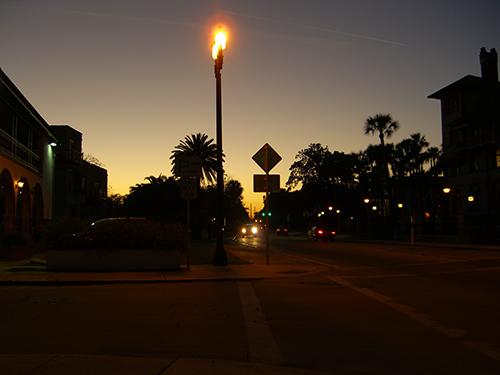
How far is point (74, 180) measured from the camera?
48906 millimetres

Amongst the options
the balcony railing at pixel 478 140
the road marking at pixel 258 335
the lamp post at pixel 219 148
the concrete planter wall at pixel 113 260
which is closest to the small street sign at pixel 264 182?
the lamp post at pixel 219 148

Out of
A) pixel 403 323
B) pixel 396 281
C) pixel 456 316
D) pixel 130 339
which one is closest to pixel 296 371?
pixel 130 339

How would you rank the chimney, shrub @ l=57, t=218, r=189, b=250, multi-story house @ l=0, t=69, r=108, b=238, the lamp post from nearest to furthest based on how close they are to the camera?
1. shrub @ l=57, t=218, r=189, b=250
2. the lamp post
3. multi-story house @ l=0, t=69, r=108, b=238
4. the chimney

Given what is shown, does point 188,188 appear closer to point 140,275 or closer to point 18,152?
point 140,275

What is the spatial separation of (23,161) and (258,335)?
22.8m

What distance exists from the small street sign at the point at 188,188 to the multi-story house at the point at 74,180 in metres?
30.8

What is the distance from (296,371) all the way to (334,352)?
92 cm

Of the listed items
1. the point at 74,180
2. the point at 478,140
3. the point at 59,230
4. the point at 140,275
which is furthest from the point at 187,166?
the point at 478,140

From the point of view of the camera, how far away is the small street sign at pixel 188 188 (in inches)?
534

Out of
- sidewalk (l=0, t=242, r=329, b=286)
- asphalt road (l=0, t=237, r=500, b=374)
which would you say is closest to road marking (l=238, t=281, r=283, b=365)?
asphalt road (l=0, t=237, r=500, b=374)

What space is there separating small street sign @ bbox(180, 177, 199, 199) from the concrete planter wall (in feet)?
5.80

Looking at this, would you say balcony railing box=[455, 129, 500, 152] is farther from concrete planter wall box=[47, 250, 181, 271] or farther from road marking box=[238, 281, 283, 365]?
road marking box=[238, 281, 283, 365]

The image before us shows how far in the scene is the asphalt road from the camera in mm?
5496

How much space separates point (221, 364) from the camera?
500 cm
